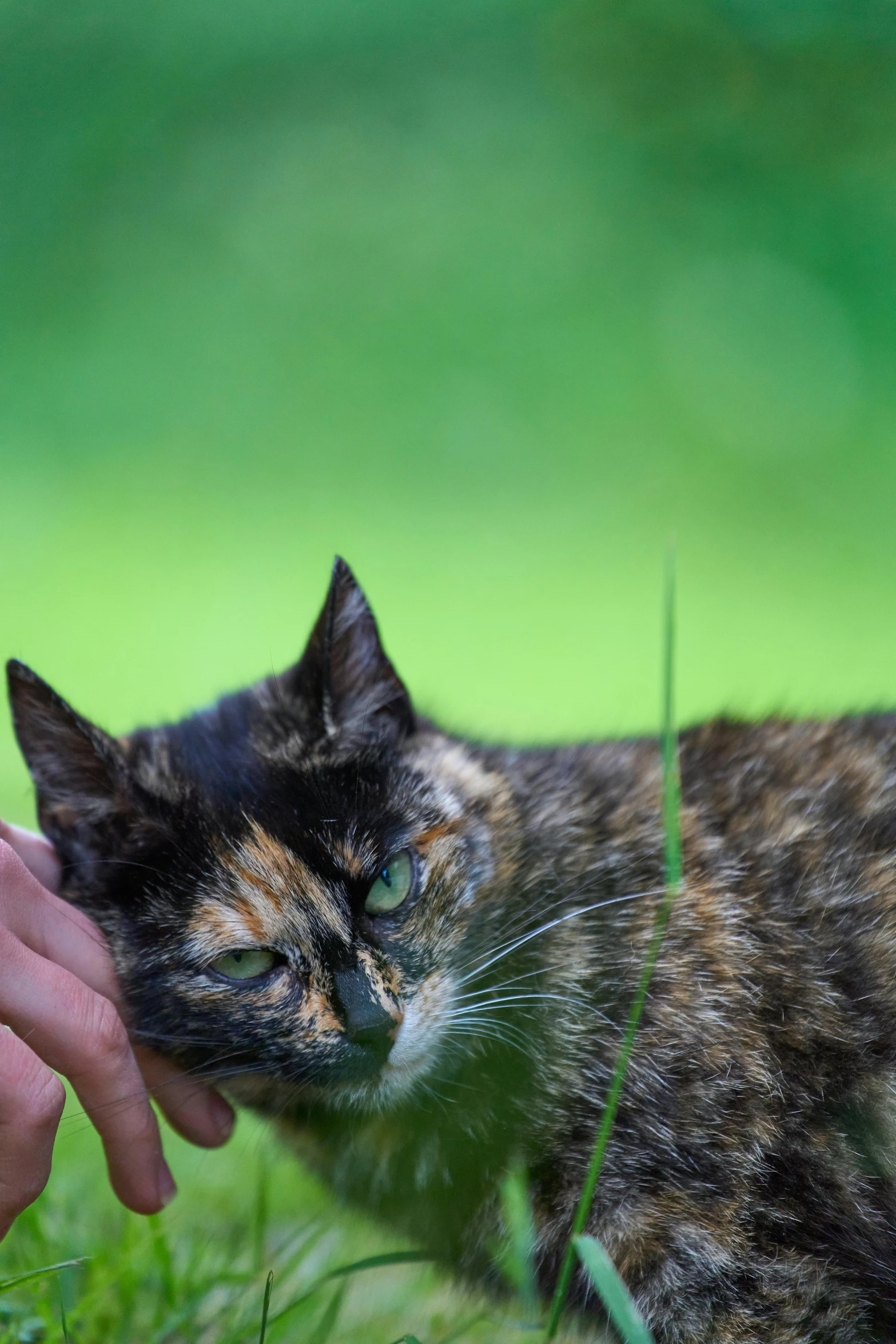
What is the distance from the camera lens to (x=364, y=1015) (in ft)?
6.56

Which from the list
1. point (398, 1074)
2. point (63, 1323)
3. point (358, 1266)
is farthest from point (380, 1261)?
point (63, 1323)

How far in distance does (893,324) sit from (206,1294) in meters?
8.19

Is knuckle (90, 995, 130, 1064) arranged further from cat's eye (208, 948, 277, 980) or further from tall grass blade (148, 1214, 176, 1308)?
tall grass blade (148, 1214, 176, 1308)

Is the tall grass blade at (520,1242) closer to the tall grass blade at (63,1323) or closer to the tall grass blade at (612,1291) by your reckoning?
the tall grass blade at (612,1291)

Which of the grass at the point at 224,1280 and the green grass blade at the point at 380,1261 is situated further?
the grass at the point at 224,1280

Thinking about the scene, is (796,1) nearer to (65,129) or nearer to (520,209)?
(520,209)

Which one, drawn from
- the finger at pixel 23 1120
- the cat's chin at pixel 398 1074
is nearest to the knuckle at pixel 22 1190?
the finger at pixel 23 1120

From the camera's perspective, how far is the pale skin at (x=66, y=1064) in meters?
1.77

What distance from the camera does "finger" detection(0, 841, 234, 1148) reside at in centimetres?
193

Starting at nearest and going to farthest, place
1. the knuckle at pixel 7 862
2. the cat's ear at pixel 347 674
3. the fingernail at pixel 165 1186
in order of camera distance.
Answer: the knuckle at pixel 7 862, the fingernail at pixel 165 1186, the cat's ear at pixel 347 674

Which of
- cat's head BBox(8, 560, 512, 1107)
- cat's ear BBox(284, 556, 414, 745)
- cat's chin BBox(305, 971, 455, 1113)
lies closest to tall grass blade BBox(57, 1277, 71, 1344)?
cat's head BBox(8, 560, 512, 1107)

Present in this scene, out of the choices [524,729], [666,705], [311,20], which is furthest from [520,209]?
[666,705]

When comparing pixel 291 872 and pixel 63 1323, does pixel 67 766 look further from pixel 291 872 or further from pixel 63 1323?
pixel 63 1323

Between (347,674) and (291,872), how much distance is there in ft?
1.43
